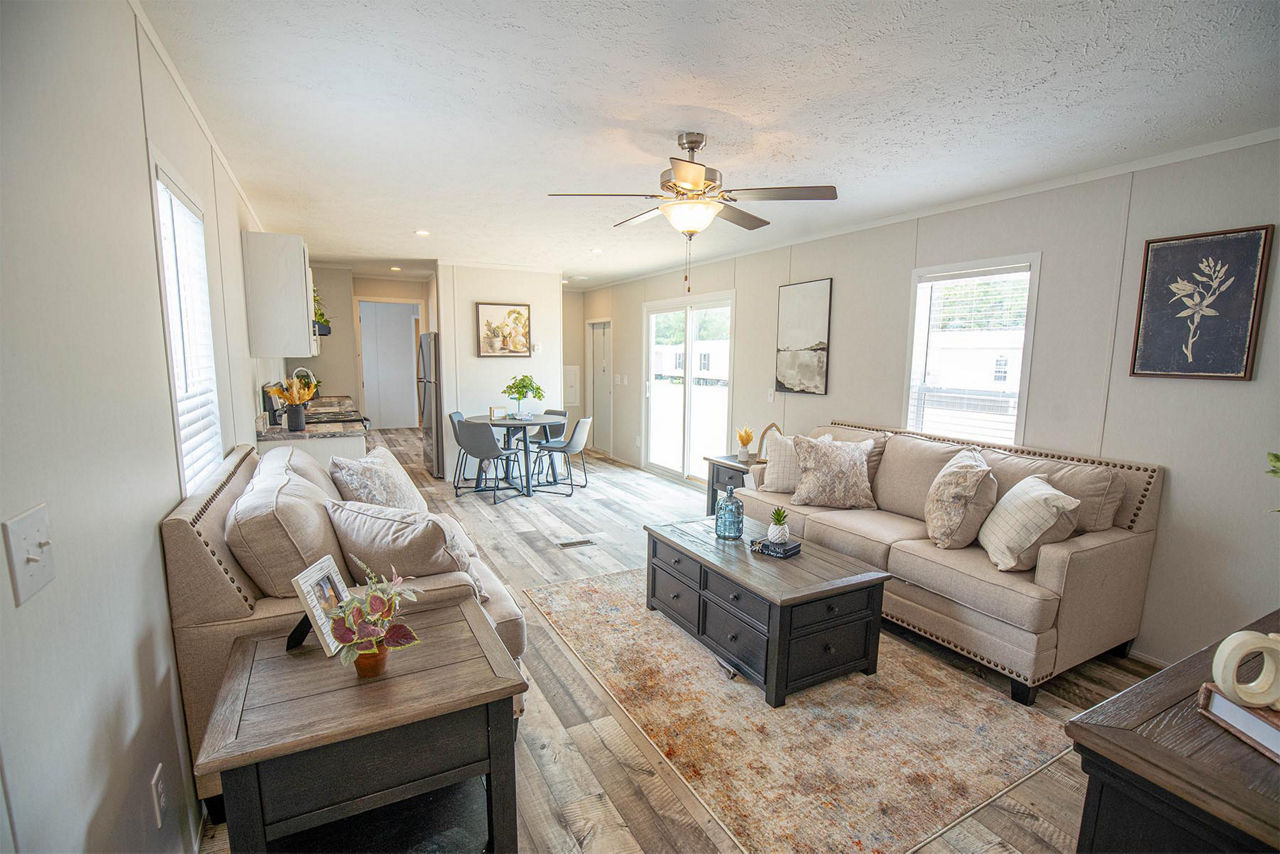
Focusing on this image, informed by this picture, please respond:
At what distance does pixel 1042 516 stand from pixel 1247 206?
1.63 meters

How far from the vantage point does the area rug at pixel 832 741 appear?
1.83 m

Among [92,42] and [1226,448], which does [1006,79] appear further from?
Result: [92,42]

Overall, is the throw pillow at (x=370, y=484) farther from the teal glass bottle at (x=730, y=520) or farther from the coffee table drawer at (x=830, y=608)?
the coffee table drawer at (x=830, y=608)

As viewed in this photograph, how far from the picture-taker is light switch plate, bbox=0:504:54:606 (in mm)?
873

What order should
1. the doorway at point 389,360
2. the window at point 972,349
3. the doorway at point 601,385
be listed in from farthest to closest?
the doorway at point 389,360
the doorway at point 601,385
the window at point 972,349

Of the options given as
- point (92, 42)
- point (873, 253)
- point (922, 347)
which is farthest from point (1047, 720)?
point (92, 42)

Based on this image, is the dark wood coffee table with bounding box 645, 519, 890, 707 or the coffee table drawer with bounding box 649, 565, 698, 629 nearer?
the dark wood coffee table with bounding box 645, 519, 890, 707

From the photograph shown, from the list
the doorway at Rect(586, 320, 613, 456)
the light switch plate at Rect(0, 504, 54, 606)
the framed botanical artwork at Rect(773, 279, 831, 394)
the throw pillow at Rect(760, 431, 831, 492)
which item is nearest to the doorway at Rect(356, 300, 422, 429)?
the doorway at Rect(586, 320, 613, 456)

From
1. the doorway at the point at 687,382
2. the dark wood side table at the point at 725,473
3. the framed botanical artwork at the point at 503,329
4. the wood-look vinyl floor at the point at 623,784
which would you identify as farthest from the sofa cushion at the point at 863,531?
the framed botanical artwork at the point at 503,329

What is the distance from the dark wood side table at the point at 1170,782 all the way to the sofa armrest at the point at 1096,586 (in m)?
1.36

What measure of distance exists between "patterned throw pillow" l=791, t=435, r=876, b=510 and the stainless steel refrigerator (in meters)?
4.32

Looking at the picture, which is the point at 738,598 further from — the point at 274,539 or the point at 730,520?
the point at 274,539

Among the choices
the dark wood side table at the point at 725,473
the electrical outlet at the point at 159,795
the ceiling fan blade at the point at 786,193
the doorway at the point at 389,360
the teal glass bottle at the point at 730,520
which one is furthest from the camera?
the doorway at the point at 389,360

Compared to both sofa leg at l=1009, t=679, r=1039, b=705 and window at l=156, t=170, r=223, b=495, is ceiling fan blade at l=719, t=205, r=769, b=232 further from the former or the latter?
sofa leg at l=1009, t=679, r=1039, b=705
